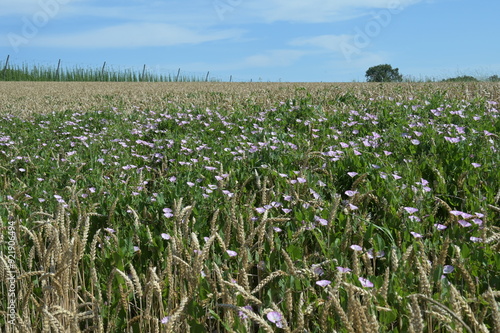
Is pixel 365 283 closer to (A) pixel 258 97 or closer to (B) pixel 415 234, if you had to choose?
(B) pixel 415 234

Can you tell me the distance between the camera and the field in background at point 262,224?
91.5 inches

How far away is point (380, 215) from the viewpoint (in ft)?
12.4

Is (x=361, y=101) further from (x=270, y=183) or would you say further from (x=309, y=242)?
(x=309, y=242)

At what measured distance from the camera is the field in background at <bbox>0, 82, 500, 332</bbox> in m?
2.32

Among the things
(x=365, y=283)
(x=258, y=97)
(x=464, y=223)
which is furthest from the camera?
(x=258, y=97)

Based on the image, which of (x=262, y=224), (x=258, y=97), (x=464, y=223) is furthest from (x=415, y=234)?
(x=258, y=97)

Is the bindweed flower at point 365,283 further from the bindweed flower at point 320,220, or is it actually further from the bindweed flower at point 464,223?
the bindweed flower at point 464,223

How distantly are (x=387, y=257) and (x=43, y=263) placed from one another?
6.58 ft

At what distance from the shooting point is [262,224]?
2469 millimetres

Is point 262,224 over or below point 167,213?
over

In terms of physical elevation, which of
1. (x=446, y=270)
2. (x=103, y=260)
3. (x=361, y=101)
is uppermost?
(x=361, y=101)

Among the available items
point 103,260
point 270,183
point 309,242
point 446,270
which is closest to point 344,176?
point 270,183

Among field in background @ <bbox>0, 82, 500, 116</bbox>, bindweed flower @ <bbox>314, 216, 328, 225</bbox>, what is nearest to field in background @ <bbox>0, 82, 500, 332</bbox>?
bindweed flower @ <bbox>314, 216, 328, 225</bbox>

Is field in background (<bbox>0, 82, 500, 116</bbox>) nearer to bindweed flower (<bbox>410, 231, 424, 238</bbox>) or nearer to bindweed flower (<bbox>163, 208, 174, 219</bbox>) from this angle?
bindweed flower (<bbox>163, 208, 174, 219</bbox>)
